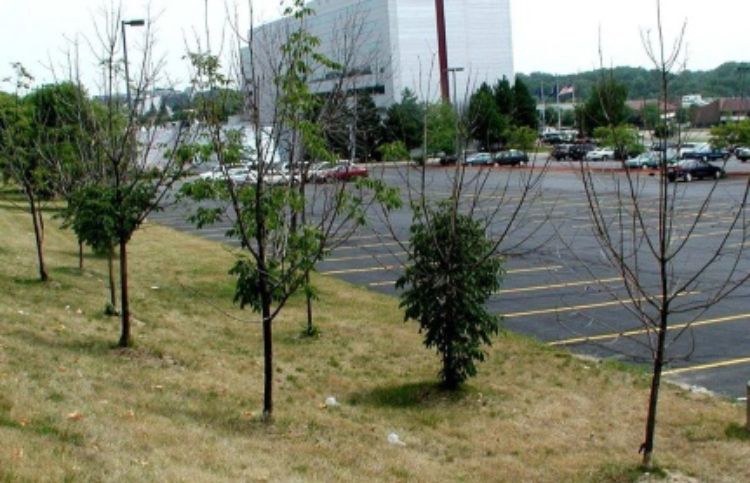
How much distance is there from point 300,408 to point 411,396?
180cm

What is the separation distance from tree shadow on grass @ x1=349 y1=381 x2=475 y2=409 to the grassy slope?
40mm

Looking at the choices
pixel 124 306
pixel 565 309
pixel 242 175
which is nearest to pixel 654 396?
pixel 242 175

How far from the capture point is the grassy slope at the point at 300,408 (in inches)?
328

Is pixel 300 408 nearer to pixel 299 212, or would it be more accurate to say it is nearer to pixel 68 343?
pixel 299 212

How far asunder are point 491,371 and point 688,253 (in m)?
13.5

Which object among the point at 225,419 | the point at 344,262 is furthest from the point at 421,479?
the point at 344,262

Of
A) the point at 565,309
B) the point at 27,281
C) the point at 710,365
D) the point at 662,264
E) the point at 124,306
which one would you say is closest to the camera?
the point at 662,264

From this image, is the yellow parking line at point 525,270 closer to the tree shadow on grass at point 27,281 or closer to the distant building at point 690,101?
the tree shadow on grass at point 27,281

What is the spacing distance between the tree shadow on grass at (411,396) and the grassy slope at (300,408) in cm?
4

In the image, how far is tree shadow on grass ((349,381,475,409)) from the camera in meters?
12.2

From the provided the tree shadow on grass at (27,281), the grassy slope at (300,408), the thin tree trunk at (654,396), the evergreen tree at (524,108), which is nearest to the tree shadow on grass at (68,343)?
the grassy slope at (300,408)

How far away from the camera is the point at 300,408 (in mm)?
11383

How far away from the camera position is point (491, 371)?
46.0 ft

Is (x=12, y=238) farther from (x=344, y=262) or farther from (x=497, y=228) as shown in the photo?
(x=497, y=228)
